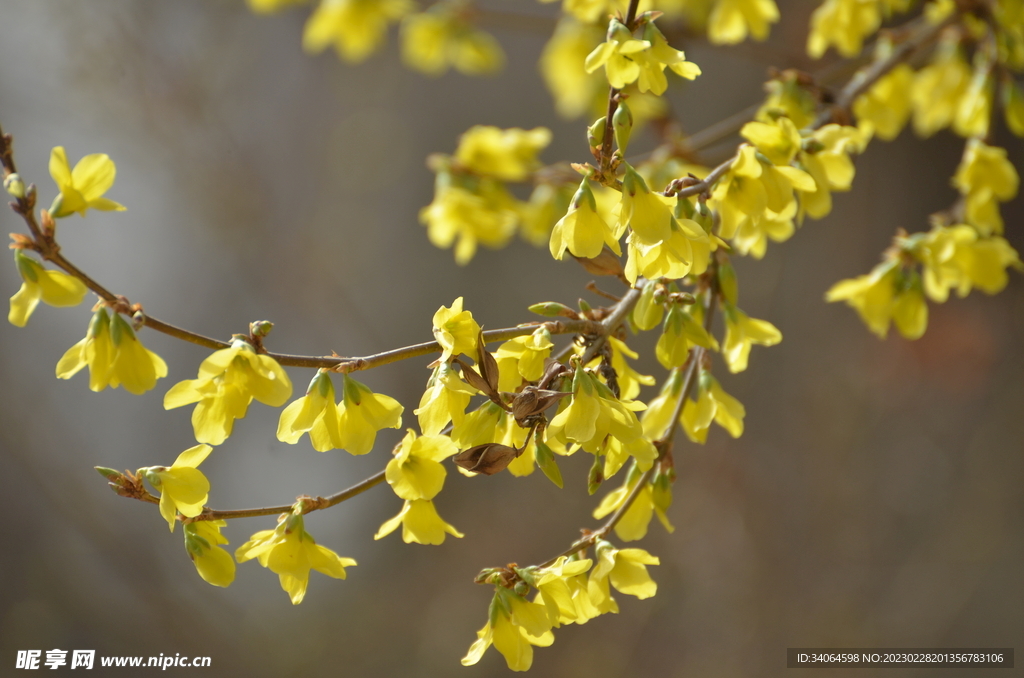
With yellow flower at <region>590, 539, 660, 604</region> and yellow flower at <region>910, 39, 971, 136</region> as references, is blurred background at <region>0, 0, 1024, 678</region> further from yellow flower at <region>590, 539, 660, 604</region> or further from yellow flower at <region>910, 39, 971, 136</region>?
yellow flower at <region>590, 539, 660, 604</region>

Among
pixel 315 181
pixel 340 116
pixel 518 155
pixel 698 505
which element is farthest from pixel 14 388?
pixel 698 505

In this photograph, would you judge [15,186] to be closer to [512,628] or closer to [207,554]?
[207,554]

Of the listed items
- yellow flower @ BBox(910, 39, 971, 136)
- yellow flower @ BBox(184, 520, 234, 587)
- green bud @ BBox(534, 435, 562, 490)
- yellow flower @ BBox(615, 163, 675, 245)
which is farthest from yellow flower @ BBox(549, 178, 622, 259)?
yellow flower @ BBox(910, 39, 971, 136)

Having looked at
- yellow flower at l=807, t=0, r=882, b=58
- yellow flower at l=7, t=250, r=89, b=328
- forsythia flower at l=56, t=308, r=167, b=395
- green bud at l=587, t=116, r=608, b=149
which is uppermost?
yellow flower at l=807, t=0, r=882, b=58

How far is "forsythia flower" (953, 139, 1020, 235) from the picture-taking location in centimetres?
75

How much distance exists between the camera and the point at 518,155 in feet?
3.01

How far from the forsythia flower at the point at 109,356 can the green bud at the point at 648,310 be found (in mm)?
354

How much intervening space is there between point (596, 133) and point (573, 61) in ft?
2.20

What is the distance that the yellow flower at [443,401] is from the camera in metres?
0.43

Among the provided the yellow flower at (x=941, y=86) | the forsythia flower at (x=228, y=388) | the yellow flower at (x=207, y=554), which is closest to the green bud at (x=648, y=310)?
the forsythia flower at (x=228, y=388)

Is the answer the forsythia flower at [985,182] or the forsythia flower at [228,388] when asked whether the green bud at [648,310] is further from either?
the forsythia flower at [985,182]

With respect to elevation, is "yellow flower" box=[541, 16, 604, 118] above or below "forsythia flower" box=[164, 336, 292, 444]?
above

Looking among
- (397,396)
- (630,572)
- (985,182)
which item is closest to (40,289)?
(630,572)

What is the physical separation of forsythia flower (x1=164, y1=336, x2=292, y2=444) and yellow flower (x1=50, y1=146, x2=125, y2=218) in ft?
0.42
